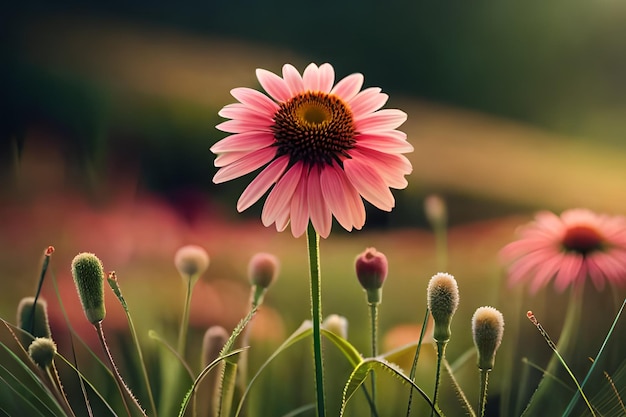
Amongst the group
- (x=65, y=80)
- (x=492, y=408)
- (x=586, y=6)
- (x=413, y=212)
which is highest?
(x=586, y=6)

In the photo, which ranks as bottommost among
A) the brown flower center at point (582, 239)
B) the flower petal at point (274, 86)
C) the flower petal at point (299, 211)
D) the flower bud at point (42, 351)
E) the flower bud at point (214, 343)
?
the flower bud at point (214, 343)

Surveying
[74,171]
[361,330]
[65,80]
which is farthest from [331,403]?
[65,80]

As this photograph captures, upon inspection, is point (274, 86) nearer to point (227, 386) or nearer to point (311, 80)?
point (311, 80)

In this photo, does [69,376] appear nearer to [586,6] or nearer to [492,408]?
[492,408]

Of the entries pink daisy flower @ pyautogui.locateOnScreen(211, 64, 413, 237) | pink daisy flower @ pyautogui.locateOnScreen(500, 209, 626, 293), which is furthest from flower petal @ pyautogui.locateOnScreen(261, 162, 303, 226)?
pink daisy flower @ pyautogui.locateOnScreen(500, 209, 626, 293)

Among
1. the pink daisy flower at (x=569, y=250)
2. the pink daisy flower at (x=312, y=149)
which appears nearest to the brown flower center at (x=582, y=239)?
the pink daisy flower at (x=569, y=250)

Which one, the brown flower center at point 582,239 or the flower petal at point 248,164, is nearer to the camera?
the flower petal at point 248,164

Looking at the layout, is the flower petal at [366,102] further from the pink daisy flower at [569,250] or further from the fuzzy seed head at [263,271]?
the pink daisy flower at [569,250]
